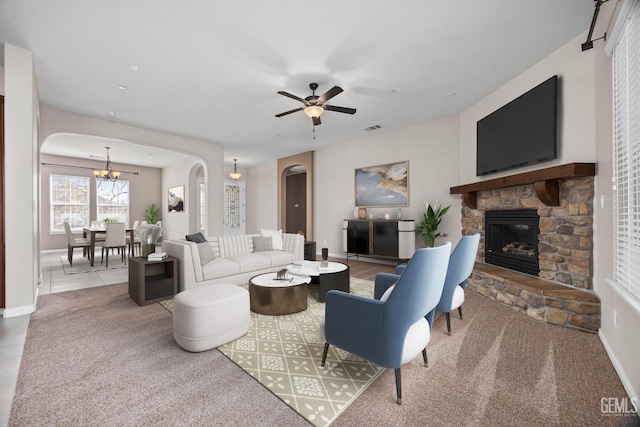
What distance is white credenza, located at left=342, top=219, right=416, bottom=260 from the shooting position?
5.20 m

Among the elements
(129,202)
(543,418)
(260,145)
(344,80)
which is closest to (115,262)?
(129,202)

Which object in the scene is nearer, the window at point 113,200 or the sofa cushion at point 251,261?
the sofa cushion at point 251,261

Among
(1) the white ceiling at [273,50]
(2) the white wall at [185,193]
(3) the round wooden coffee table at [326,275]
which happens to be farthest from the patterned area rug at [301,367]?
(2) the white wall at [185,193]

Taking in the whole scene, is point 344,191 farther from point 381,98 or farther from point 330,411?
point 330,411

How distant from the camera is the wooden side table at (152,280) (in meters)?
3.22

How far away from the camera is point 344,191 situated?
6.72 meters

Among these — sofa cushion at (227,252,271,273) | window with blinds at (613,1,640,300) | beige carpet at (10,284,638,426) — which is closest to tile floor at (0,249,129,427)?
beige carpet at (10,284,638,426)

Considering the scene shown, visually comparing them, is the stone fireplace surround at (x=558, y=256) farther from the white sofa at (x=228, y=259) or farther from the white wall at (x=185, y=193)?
the white wall at (x=185, y=193)

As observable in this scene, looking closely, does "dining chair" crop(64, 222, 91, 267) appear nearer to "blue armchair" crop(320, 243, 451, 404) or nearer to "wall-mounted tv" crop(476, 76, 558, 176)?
"blue armchair" crop(320, 243, 451, 404)

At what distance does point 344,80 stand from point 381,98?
Result: 0.84 meters

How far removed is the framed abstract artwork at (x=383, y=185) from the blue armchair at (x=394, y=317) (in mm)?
4020

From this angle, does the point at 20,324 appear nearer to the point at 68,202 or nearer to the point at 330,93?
the point at 330,93

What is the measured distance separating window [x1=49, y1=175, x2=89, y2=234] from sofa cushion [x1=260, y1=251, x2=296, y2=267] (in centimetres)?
715

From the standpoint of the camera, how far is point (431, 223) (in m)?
A: 4.89
